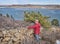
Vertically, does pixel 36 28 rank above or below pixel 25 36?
above

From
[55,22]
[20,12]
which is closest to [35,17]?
[20,12]

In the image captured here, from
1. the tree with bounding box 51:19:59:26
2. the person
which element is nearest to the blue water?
the tree with bounding box 51:19:59:26

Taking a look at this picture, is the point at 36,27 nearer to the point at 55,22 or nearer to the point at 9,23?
the point at 55,22

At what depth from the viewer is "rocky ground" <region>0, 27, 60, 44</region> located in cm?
472

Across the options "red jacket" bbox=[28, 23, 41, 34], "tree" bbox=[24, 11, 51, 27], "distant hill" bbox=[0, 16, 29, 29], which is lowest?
"red jacket" bbox=[28, 23, 41, 34]

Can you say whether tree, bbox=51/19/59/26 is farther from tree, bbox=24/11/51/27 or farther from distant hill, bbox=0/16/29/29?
distant hill, bbox=0/16/29/29

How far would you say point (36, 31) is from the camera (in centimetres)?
474

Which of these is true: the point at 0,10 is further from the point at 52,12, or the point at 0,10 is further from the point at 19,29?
the point at 52,12

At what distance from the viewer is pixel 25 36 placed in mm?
4762

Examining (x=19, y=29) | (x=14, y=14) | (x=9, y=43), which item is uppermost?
(x=14, y=14)

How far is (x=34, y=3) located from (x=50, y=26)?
27.2 inches

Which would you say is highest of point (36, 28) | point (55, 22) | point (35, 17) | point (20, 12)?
point (20, 12)

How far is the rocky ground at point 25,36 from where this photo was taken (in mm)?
4723

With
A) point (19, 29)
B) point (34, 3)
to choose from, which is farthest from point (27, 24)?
point (34, 3)
